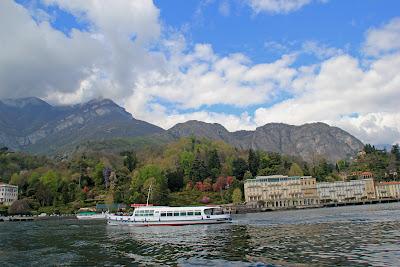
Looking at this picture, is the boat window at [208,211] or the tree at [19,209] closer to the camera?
the boat window at [208,211]

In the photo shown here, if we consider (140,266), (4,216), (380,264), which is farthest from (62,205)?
(380,264)

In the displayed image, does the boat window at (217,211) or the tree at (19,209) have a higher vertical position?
the tree at (19,209)

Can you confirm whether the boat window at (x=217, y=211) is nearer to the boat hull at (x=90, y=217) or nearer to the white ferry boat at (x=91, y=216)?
the white ferry boat at (x=91, y=216)

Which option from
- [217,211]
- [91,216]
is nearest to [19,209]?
[91,216]

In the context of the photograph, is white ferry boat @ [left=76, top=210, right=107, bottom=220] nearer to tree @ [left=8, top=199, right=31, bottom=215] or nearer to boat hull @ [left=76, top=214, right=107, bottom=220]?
boat hull @ [left=76, top=214, right=107, bottom=220]

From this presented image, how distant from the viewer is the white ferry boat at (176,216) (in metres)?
96.1

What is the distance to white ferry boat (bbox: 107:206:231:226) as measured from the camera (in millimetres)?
96125

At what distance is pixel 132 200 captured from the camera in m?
191

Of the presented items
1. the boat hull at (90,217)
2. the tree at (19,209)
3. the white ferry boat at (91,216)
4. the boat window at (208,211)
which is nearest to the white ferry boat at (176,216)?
the boat window at (208,211)

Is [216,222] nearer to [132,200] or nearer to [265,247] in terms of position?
[265,247]

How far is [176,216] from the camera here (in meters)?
96.8

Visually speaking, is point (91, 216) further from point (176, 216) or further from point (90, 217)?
point (176, 216)

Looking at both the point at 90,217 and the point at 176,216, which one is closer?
the point at 176,216

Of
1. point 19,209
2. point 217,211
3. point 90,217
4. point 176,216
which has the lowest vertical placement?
point 176,216
